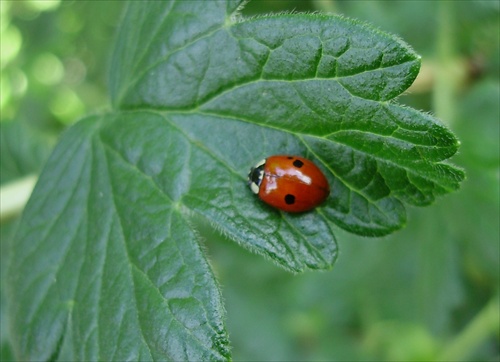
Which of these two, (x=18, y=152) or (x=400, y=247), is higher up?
(x=400, y=247)

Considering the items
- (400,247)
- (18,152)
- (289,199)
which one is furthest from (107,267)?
(400,247)

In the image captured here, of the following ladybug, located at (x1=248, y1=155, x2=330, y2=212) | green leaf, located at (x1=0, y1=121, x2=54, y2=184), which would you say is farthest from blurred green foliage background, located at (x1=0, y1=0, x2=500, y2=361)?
ladybug, located at (x1=248, y1=155, x2=330, y2=212)

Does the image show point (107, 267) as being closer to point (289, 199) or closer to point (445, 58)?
point (289, 199)

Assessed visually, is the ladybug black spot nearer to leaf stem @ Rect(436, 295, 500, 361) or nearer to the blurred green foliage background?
the blurred green foliage background

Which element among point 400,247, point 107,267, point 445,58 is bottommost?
point 107,267

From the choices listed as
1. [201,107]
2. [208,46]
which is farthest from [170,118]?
[208,46]

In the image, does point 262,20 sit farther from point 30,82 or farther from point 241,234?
point 30,82

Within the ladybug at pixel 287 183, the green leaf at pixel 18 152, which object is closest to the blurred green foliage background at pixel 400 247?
the green leaf at pixel 18 152
